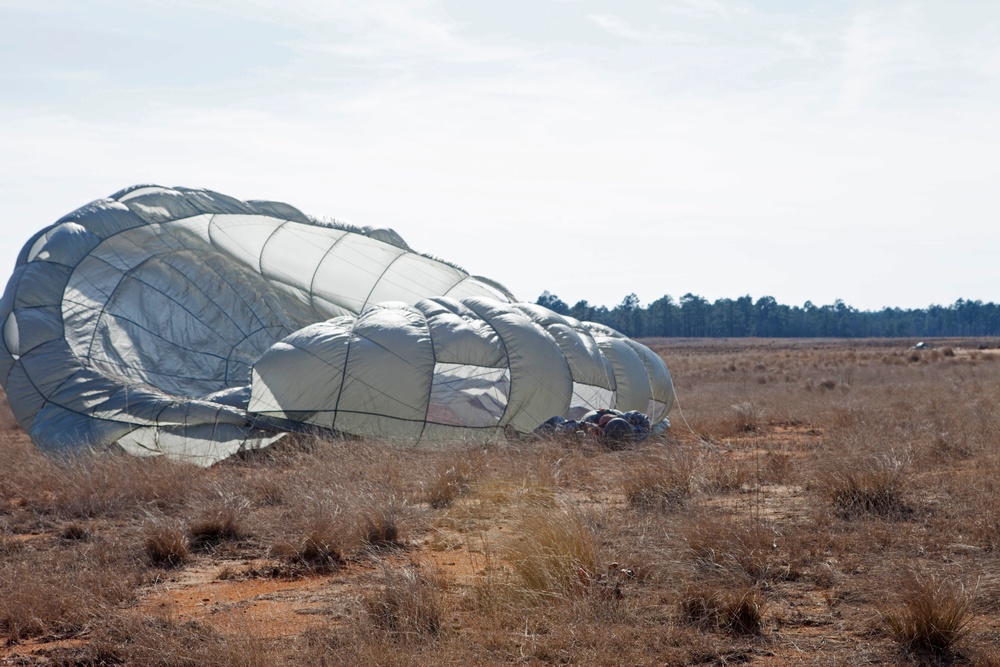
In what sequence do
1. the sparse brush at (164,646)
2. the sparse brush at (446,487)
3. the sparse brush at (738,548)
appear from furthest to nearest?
the sparse brush at (446,487)
the sparse brush at (738,548)
the sparse brush at (164,646)

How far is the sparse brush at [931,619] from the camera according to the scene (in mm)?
4457

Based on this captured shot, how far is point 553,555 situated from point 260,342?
12.1 meters

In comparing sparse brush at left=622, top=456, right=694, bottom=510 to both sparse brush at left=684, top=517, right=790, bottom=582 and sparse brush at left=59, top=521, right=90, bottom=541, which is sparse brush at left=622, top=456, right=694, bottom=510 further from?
sparse brush at left=59, top=521, right=90, bottom=541

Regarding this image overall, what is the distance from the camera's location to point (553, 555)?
18.2 feet

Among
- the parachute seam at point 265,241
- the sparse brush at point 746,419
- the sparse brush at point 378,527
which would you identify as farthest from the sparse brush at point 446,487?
the parachute seam at point 265,241

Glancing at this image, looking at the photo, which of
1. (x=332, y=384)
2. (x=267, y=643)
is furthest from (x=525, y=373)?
(x=267, y=643)

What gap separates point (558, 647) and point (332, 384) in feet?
24.7

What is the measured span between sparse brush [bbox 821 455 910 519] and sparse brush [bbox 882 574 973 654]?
232 cm

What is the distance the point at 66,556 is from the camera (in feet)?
21.7

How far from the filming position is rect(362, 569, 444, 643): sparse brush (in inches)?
187

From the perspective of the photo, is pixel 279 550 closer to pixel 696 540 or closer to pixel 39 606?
pixel 39 606

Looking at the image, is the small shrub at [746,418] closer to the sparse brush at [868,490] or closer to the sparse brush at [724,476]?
the sparse brush at [724,476]

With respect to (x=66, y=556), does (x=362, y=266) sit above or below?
above

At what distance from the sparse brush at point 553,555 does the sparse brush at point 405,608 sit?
563 millimetres
